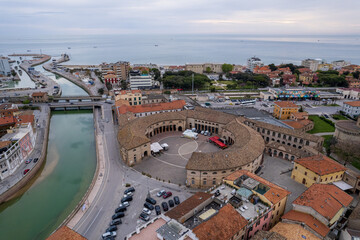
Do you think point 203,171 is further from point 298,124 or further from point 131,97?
point 131,97

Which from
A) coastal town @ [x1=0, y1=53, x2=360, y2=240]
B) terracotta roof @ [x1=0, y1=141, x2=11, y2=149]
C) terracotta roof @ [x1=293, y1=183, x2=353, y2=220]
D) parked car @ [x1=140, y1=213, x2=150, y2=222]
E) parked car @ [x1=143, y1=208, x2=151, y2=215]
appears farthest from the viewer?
terracotta roof @ [x1=0, y1=141, x2=11, y2=149]

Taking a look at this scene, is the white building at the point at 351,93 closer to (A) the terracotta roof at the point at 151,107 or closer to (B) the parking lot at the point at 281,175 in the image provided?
(B) the parking lot at the point at 281,175

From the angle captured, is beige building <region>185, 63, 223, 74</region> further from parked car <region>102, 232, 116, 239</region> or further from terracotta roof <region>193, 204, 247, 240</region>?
terracotta roof <region>193, 204, 247, 240</region>

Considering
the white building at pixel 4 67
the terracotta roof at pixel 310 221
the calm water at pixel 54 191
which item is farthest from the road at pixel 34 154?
the white building at pixel 4 67

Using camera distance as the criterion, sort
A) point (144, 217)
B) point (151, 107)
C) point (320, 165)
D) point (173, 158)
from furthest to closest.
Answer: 1. point (151, 107)
2. point (173, 158)
3. point (320, 165)
4. point (144, 217)

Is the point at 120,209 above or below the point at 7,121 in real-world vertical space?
below

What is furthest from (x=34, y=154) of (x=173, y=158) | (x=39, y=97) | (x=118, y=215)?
(x=39, y=97)

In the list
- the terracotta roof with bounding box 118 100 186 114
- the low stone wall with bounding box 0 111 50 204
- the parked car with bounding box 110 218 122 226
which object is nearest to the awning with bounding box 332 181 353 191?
the parked car with bounding box 110 218 122 226
